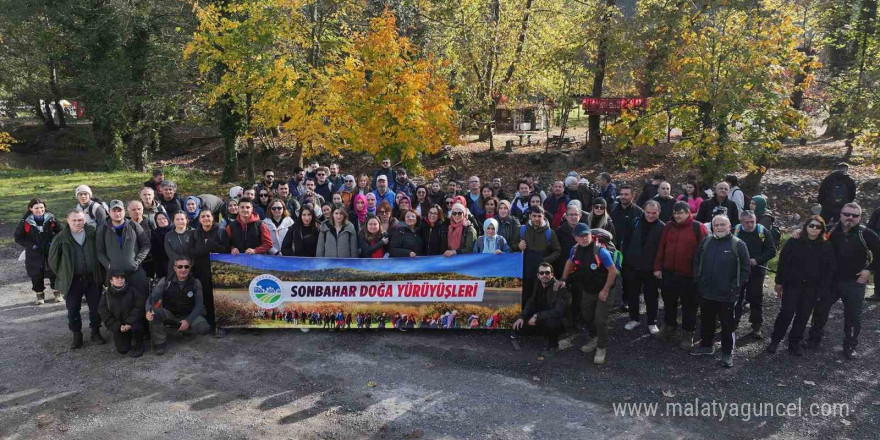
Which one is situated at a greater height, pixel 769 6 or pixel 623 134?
pixel 769 6

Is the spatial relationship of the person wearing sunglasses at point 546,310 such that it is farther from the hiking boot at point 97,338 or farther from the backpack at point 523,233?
the hiking boot at point 97,338

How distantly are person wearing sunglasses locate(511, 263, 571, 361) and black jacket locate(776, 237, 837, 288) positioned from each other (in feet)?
9.72

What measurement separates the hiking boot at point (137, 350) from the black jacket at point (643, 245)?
7202 millimetres

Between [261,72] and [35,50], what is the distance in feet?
69.2

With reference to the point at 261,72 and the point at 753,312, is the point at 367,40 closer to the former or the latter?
the point at 261,72

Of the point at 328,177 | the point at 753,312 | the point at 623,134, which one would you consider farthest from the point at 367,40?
the point at 753,312

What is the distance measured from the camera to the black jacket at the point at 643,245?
26.2 feet

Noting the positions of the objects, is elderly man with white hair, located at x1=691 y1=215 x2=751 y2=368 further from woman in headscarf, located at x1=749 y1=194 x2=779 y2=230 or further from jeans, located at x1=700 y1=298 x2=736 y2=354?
woman in headscarf, located at x1=749 y1=194 x2=779 y2=230

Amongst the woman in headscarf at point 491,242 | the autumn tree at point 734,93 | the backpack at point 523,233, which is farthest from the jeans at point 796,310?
the autumn tree at point 734,93

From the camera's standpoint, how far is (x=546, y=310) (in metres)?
7.67

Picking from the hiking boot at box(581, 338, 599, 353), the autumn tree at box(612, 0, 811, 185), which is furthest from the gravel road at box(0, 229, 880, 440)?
the autumn tree at box(612, 0, 811, 185)

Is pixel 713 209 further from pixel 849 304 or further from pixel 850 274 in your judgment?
pixel 849 304

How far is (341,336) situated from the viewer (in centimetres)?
815

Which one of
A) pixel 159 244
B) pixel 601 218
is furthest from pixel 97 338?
pixel 601 218
